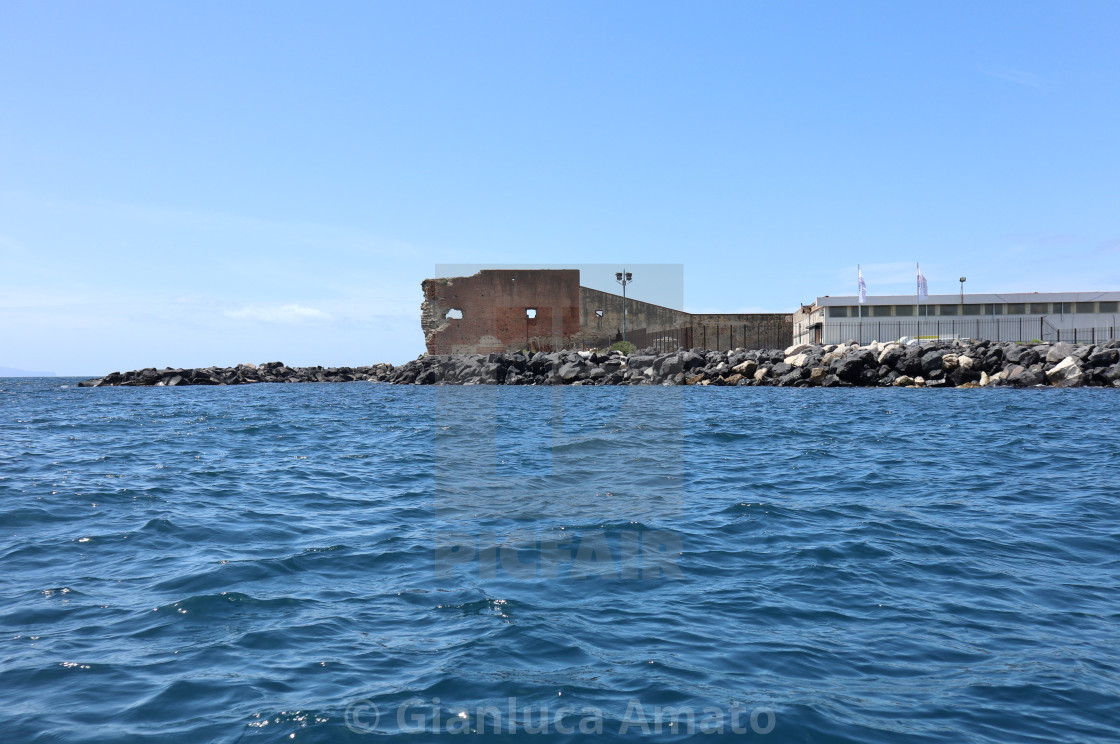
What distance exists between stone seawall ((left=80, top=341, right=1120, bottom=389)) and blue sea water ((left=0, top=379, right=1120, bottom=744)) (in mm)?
16318

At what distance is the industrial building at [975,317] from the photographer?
34969mm

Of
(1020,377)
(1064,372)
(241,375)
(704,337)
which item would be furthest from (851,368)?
(241,375)

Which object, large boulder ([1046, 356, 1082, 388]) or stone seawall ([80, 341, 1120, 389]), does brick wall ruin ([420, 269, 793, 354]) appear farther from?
large boulder ([1046, 356, 1082, 388])

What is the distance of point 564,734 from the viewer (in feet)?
8.66

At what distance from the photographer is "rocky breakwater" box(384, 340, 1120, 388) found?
923 inches

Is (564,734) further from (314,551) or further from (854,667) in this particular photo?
(314,551)

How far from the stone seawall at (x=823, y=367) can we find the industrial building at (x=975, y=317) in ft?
26.6

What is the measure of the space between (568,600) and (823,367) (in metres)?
24.4

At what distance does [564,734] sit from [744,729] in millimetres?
667

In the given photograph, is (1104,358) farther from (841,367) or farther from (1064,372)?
(841,367)

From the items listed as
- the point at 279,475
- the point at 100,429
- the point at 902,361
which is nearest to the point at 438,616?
the point at 279,475

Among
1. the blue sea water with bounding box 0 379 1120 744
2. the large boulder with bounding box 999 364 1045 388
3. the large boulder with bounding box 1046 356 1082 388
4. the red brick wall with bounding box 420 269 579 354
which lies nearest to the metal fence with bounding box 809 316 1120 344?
the large boulder with bounding box 999 364 1045 388

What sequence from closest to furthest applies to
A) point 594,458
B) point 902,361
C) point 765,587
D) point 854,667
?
1. point 854,667
2. point 765,587
3. point 594,458
4. point 902,361

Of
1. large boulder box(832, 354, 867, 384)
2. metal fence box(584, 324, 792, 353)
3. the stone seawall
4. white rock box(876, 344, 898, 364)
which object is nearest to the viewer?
the stone seawall
